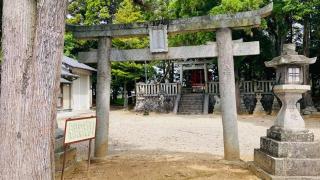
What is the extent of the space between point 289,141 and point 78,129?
3.83 meters

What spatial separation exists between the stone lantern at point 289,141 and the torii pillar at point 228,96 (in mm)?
883

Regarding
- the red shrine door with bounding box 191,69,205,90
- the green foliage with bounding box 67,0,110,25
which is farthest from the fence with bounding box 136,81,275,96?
the green foliage with bounding box 67,0,110,25

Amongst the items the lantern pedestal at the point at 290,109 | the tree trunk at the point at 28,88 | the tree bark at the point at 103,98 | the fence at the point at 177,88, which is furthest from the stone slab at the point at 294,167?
the fence at the point at 177,88

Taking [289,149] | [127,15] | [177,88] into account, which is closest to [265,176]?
[289,149]

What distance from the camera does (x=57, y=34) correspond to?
4.16 meters

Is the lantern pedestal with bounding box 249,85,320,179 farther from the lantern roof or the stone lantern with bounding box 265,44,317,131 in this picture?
the lantern roof

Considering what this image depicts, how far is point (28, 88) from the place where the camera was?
13.0ft

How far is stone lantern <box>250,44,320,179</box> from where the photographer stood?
6434 mm

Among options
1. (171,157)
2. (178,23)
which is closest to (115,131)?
(171,157)

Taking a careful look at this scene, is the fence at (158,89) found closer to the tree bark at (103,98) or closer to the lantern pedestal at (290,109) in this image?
the tree bark at (103,98)

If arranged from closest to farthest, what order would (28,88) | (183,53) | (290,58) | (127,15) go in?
(28,88) < (290,58) < (183,53) < (127,15)

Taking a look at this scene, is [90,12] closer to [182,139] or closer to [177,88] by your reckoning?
[177,88]

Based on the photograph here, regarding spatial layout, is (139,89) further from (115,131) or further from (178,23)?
(178,23)

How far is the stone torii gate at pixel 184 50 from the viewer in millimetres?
8359
